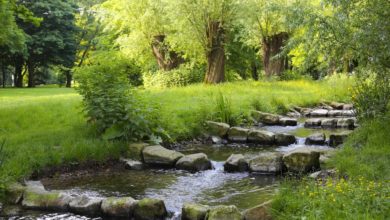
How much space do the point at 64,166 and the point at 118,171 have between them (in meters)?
1.06

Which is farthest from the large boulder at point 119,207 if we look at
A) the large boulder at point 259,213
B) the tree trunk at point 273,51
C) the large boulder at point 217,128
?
the tree trunk at point 273,51

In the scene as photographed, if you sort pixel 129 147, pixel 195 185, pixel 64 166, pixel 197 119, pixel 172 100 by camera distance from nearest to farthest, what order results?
pixel 195 185 → pixel 64 166 → pixel 129 147 → pixel 197 119 → pixel 172 100

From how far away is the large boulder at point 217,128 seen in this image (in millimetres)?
11664

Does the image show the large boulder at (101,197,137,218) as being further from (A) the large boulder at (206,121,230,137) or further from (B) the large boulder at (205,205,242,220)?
(A) the large boulder at (206,121,230,137)

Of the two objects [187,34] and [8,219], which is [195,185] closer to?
[8,219]

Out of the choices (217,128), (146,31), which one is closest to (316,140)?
(217,128)

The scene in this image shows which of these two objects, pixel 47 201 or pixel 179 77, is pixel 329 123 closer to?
pixel 47 201

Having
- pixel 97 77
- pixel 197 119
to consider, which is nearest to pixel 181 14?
pixel 197 119

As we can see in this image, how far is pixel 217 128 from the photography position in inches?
464

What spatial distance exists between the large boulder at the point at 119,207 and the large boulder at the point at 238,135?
559 cm

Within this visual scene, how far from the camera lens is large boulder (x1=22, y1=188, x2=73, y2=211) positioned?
6371 mm

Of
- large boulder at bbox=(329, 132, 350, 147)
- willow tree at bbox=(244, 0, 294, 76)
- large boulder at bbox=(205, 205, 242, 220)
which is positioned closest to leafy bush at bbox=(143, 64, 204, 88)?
willow tree at bbox=(244, 0, 294, 76)

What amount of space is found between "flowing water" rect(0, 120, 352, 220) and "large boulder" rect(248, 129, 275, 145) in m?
2.24

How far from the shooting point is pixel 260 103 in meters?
15.2
